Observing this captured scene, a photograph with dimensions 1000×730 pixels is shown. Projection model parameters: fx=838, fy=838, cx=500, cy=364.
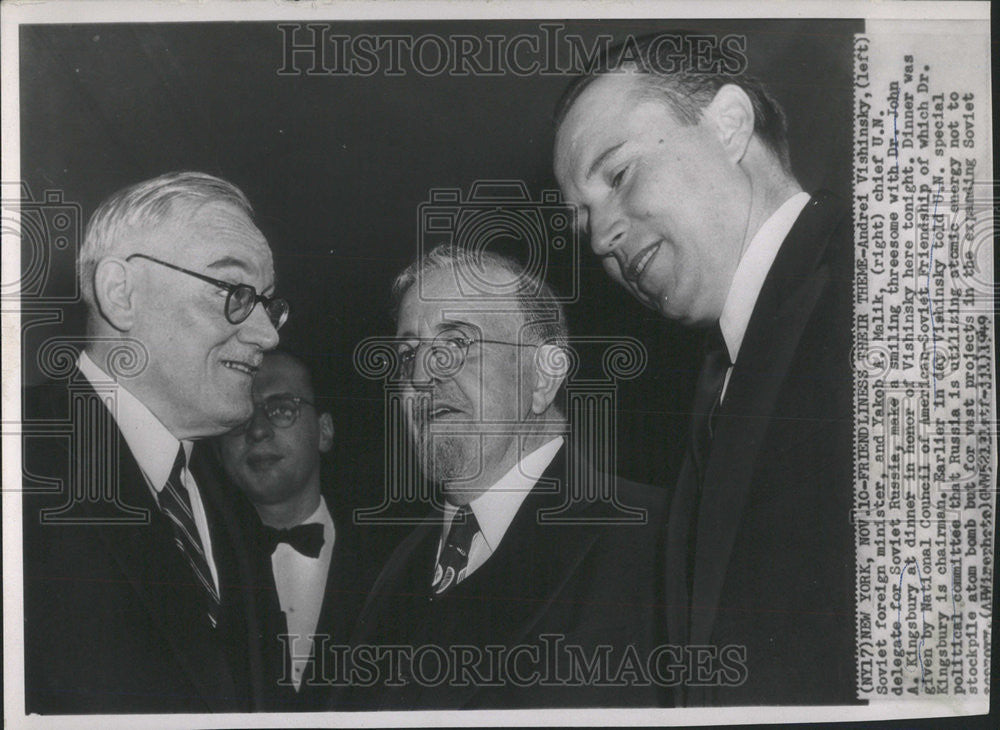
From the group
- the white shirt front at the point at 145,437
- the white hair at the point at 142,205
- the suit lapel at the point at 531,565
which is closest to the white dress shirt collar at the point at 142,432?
the white shirt front at the point at 145,437

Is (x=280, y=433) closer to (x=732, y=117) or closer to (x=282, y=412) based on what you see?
(x=282, y=412)

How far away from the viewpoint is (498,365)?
116 cm

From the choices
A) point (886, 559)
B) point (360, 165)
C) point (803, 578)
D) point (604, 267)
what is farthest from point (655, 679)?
point (360, 165)

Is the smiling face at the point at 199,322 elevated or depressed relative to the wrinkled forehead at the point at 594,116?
depressed

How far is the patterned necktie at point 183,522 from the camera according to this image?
1177 mm

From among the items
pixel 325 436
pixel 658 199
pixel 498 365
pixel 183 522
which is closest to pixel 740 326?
pixel 658 199

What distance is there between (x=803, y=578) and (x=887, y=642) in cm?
16

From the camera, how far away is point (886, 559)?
118 centimetres

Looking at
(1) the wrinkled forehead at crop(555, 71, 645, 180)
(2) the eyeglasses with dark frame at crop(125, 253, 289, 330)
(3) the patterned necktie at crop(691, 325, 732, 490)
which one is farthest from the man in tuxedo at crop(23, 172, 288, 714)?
(3) the patterned necktie at crop(691, 325, 732, 490)

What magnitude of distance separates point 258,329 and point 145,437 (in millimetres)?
221

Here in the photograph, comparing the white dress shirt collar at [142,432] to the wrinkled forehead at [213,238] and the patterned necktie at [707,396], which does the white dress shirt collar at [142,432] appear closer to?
the wrinkled forehead at [213,238]

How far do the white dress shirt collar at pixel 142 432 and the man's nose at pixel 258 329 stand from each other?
0.17 metres

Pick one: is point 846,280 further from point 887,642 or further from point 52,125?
point 52,125

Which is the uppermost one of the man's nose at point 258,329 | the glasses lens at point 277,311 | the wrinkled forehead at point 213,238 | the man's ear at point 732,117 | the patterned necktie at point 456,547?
the man's ear at point 732,117
